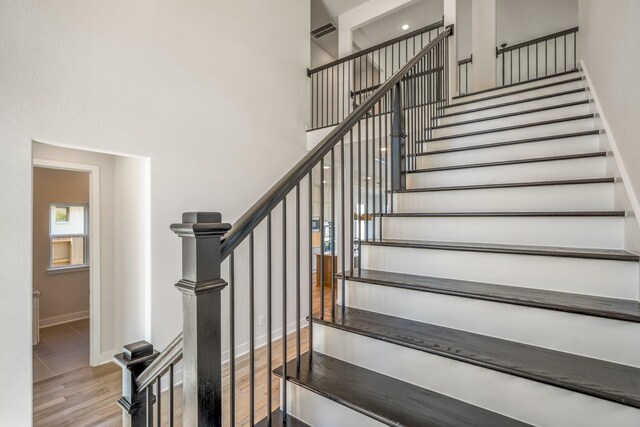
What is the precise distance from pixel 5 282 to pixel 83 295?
3.38 meters

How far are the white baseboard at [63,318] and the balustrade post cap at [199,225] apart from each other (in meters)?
5.21

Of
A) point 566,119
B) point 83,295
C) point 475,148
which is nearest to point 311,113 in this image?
point 475,148

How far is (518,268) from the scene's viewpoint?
1425mm

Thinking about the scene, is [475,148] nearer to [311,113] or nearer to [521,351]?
[521,351]

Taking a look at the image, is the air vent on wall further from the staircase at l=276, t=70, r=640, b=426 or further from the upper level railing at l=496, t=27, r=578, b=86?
the staircase at l=276, t=70, r=640, b=426

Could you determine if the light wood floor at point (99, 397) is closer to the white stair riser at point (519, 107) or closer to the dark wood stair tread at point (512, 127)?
the dark wood stair tread at point (512, 127)

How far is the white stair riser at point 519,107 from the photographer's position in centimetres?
261

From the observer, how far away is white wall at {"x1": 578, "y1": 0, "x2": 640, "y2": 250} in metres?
1.35

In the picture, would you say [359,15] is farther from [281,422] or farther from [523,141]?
[281,422]

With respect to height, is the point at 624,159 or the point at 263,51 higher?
the point at 263,51

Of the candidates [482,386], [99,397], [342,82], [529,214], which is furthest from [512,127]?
[99,397]

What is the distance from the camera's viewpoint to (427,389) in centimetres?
119

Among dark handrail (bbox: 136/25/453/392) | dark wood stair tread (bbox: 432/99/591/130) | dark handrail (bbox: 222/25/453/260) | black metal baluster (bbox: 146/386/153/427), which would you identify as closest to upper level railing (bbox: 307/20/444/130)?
dark wood stair tread (bbox: 432/99/591/130)

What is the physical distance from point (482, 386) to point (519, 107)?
263 cm
